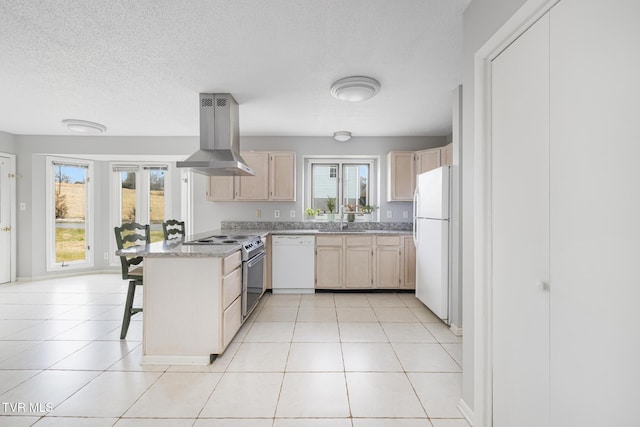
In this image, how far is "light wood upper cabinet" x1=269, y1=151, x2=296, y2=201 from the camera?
4.52m

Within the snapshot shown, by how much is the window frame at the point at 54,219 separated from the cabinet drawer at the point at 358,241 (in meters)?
4.61

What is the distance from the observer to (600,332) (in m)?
0.94

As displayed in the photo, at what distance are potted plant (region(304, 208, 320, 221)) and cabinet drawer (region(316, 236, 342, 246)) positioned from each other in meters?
0.64

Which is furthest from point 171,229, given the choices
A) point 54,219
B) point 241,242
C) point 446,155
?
point 446,155

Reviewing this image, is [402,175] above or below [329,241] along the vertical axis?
above

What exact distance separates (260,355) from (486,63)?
99.6 inches

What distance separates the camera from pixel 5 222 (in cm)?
459

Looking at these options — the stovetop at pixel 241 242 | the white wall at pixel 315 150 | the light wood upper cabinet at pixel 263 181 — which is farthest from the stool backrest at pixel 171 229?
the white wall at pixel 315 150

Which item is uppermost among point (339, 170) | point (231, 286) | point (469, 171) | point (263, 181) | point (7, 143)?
point (7, 143)

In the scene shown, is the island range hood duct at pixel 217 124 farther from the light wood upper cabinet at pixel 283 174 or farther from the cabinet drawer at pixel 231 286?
the light wood upper cabinet at pixel 283 174

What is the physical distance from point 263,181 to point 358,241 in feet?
5.55

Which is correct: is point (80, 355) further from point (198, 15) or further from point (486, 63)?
point (486, 63)

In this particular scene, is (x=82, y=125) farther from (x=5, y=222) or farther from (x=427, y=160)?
(x=427, y=160)

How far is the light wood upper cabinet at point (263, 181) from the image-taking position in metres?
4.51
